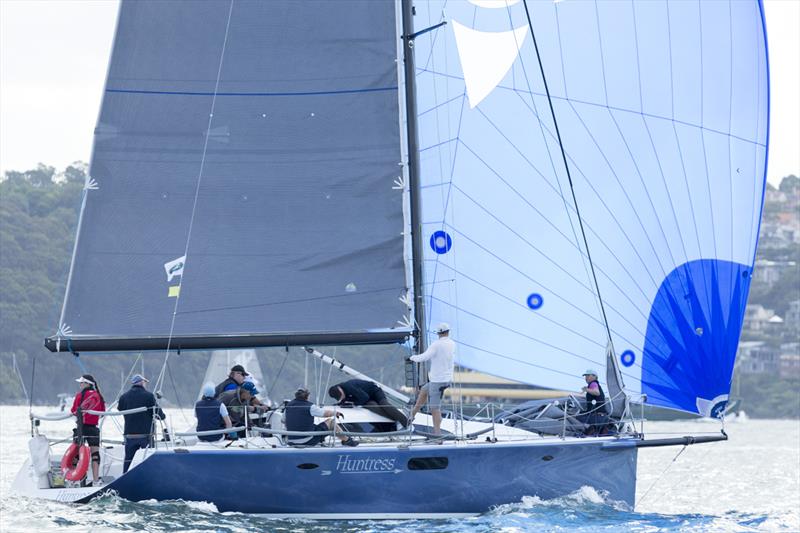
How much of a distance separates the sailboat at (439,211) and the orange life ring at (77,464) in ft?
1.15

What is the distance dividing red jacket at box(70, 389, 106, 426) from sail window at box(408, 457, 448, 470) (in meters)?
2.96

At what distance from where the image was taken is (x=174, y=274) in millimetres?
13953

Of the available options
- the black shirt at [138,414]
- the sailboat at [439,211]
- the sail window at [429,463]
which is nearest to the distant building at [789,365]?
the sailboat at [439,211]

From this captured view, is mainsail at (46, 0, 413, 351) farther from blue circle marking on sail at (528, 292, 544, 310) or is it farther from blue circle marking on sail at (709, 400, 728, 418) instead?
blue circle marking on sail at (709, 400, 728, 418)

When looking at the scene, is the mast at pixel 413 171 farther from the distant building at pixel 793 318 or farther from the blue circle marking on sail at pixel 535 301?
the distant building at pixel 793 318

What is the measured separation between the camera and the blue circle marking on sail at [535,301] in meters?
14.9

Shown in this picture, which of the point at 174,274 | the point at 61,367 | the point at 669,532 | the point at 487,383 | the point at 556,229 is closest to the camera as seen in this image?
the point at 669,532

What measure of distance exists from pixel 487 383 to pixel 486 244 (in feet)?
A: 176

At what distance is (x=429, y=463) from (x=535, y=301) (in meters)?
2.89

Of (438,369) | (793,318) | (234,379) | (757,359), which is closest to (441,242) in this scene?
(438,369)

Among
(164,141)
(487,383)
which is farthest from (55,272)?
(164,141)

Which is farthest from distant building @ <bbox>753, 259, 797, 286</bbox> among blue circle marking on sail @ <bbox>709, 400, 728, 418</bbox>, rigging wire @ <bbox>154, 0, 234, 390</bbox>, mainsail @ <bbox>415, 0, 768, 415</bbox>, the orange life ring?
the orange life ring

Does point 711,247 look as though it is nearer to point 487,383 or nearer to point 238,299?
point 238,299

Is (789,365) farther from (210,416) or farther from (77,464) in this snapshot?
(77,464)
